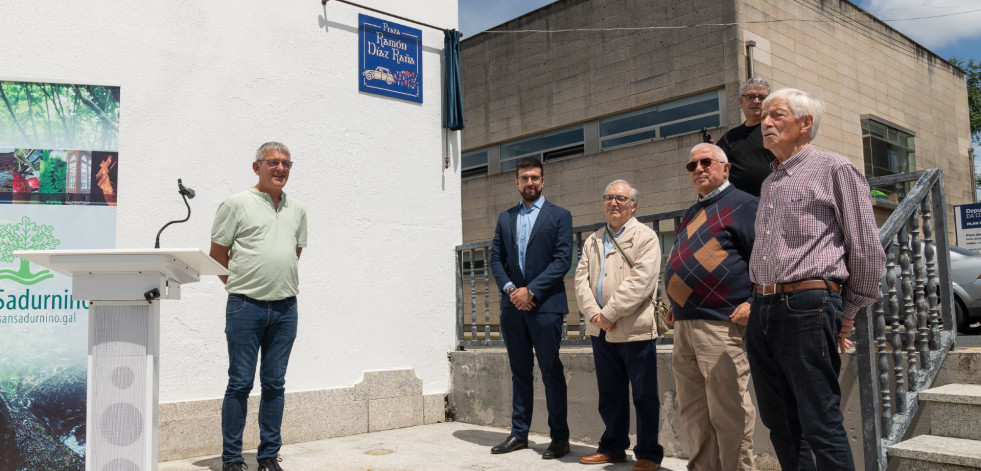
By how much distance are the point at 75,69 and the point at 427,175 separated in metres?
2.78

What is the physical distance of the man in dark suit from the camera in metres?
4.77

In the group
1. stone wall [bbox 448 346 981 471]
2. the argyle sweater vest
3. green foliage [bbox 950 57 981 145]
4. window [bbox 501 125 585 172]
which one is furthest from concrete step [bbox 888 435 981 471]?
green foliage [bbox 950 57 981 145]

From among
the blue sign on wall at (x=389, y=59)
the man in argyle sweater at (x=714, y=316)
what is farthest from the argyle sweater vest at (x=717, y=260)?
the blue sign on wall at (x=389, y=59)

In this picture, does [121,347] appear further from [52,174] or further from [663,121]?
[663,121]

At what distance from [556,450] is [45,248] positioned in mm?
3369

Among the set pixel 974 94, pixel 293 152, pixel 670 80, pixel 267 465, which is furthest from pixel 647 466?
pixel 974 94

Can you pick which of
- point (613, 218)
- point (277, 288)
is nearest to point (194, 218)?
point (277, 288)

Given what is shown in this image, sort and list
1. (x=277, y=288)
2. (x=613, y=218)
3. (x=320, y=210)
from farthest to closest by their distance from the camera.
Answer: (x=320, y=210) → (x=613, y=218) → (x=277, y=288)

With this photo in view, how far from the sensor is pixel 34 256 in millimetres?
2766

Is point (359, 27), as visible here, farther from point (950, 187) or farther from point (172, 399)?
point (950, 187)

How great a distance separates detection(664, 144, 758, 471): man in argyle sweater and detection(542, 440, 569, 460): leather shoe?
1.12 meters

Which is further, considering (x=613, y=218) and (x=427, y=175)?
(x=427, y=175)

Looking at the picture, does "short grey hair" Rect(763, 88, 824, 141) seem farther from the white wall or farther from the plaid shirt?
the white wall

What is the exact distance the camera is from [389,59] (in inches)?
253
